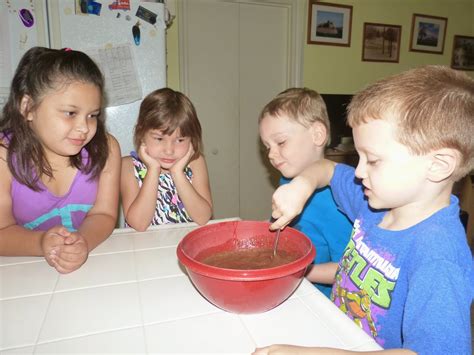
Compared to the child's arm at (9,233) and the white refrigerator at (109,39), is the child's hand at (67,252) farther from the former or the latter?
the white refrigerator at (109,39)

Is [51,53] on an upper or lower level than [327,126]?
upper

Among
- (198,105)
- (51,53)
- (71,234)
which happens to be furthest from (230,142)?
(71,234)

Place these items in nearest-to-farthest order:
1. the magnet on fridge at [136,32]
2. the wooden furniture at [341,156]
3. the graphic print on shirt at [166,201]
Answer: the graphic print on shirt at [166,201], the magnet on fridge at [136,32], the wooden furniture at [341,156]

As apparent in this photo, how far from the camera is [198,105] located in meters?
2.91

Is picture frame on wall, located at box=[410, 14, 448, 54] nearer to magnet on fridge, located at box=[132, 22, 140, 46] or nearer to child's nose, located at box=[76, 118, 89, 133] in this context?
magnet on fridge, located at box=[132, 22, 140, 46]

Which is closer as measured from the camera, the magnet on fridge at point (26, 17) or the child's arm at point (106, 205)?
the child's arm at point (106, 205)

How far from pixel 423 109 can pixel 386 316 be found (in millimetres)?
404

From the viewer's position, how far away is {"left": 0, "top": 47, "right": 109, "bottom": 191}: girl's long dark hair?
39.1 inches

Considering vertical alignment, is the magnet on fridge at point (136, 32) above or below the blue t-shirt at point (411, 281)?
above

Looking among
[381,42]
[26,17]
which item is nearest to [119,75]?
[26,17]

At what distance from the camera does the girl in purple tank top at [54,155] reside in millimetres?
985

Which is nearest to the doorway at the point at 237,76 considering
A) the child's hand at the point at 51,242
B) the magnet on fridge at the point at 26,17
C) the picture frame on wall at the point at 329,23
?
the picture frame on wall at the point at 329,23

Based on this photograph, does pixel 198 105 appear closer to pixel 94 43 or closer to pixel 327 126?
pixel 94 43

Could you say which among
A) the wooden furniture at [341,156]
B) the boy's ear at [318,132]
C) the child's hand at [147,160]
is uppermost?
the boy's ear at [318,132]
